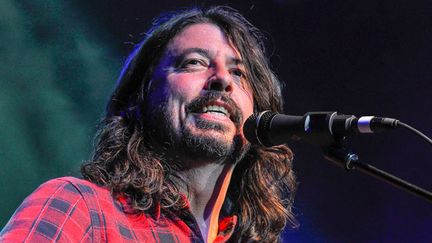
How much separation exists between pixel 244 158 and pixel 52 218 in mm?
1136

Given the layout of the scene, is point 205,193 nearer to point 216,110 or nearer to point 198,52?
point 216,110

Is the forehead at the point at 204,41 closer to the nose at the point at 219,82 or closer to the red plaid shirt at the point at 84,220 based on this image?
the nose at the point at 219,82

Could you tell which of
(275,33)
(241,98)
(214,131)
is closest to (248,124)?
(214,131)

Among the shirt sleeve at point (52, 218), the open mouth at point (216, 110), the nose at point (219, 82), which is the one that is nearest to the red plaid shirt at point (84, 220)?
the shirt sleeve at point (52, 218)

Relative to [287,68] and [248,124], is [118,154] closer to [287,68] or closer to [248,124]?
[248,124]

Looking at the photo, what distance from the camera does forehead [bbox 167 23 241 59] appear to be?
2371 mm

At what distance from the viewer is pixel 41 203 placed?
163 centimetres

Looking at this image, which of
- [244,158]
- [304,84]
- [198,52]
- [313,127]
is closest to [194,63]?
[198,52]

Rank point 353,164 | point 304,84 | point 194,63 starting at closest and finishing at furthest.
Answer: point 353,164 < point 194,63 < point 304,84

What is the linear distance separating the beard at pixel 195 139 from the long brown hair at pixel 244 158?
0.06 meters

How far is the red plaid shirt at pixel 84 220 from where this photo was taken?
155 cm

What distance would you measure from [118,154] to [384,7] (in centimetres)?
212

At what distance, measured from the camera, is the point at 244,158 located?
8.38 feet

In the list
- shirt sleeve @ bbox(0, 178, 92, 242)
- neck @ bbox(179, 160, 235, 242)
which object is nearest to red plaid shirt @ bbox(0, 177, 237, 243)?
shirt sleeve @ bbox(0, 178, 92, 242)
